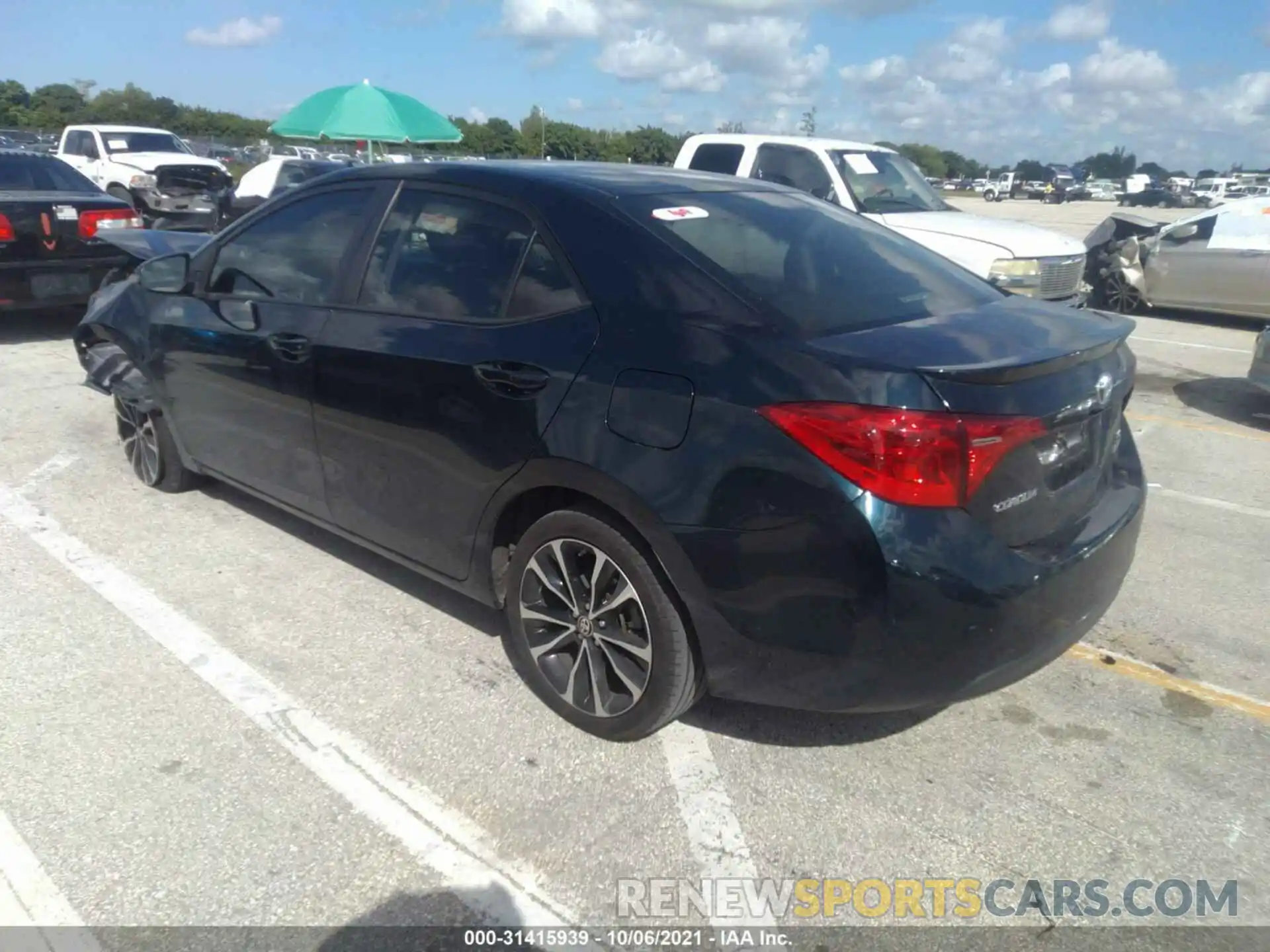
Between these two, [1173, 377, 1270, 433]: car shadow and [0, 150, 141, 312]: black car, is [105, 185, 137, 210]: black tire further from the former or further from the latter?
[1173, 377, 1270, 433]: car shadow

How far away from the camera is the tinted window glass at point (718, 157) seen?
988cm

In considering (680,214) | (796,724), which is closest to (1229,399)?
(796,724)

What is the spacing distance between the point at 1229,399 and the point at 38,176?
35.5 ft

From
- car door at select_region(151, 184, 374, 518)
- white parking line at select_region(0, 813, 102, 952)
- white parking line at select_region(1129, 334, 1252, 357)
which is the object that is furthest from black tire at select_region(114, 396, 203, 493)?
white parking line at select_region(1129, 334, 1252, 357)

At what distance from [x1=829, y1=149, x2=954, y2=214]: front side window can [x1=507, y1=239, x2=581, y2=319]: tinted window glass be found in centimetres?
678

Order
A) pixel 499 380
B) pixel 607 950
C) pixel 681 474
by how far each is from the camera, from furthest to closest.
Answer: pixel 499 380, pixel 681 474, pixel 607 950

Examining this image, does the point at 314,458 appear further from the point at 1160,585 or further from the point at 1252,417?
the point at 1252,417

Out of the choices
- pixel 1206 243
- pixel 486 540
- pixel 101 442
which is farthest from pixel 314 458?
pixel 1206 243

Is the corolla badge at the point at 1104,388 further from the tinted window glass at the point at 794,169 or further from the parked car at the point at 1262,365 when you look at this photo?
the tinted window glass at the point at 794,169

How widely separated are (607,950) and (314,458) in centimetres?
231

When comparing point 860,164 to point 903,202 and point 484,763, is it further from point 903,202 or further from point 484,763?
point 484,763

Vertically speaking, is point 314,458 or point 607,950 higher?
point 314,458

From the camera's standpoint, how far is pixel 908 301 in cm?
322

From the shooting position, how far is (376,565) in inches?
179
